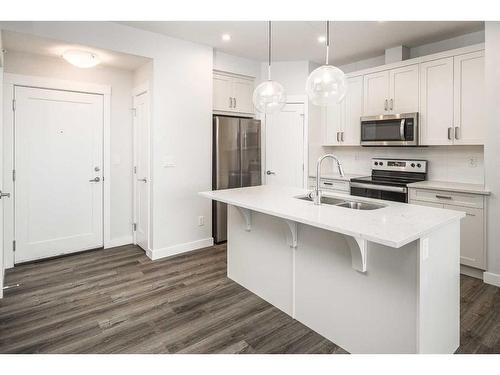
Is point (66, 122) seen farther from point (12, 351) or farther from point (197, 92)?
point (12, 351)

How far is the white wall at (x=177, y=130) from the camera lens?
363 cm

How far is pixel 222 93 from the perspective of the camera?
4477 millimetres

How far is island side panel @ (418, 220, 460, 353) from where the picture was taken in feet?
5.65

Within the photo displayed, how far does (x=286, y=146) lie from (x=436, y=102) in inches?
78.5

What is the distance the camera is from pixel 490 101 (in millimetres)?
2998

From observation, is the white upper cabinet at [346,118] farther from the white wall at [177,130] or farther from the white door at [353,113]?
the white wall at [177,130]

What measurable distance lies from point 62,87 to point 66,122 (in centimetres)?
40

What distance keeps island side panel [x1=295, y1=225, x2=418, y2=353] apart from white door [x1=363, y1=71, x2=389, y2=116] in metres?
2.63

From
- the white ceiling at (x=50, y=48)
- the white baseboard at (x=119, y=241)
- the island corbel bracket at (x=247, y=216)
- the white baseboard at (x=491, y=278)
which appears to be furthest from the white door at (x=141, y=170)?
the white baseboard at (x=491, y=278)

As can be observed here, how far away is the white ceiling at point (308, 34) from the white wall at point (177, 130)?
18cm

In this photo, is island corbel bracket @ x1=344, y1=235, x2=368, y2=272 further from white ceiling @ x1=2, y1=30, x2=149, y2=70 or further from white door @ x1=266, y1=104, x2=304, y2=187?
white ceiling @ x1=2, y1=30, x2=149, y2=70

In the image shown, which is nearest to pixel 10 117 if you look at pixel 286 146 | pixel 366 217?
pixel 286 146

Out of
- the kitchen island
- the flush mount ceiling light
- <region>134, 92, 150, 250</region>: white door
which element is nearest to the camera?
the kitchen island

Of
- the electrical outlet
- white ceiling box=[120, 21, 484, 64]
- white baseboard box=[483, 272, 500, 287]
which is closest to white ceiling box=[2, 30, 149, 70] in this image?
white ceiling box=[120, 21, 484, 64]
